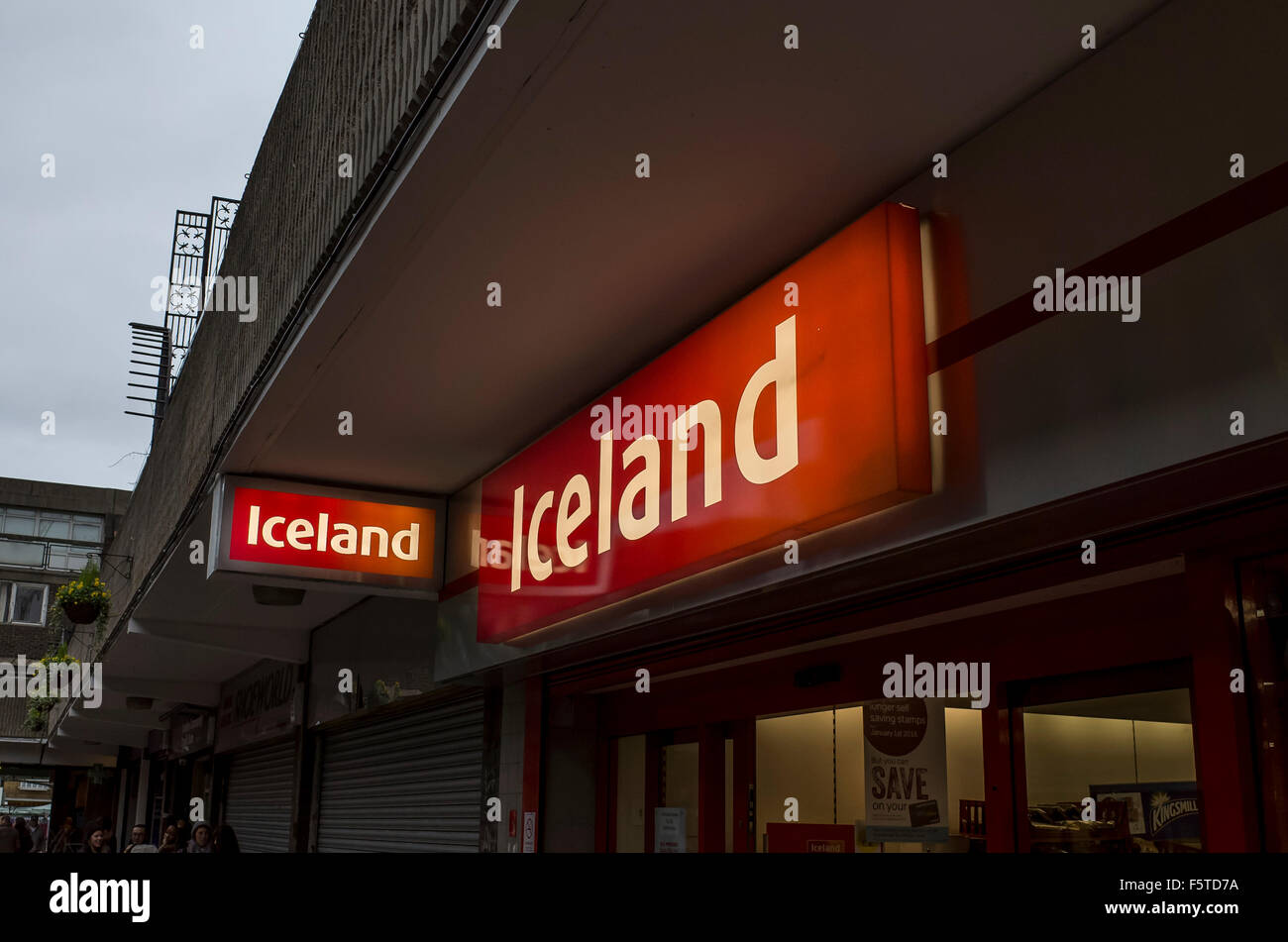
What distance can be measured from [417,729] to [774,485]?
6.53 meters

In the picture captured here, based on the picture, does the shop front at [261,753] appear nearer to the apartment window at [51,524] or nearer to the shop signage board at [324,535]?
the shop signage board at [324,535]

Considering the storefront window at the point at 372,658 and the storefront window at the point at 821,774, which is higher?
the storefront window at the point at 372,658

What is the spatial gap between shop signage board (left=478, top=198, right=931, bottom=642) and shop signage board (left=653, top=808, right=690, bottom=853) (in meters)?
1.40

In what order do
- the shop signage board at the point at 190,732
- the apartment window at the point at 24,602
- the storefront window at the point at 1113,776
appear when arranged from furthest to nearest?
1. the apartment window at the point at 24,602
2. the shop signage board at the point at 190,732
3. the storefront window at the point at 1113,776

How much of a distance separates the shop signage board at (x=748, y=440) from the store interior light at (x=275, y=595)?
311cm

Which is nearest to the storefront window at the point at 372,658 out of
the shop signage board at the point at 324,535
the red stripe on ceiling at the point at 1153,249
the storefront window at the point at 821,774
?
the shop signage board at the point at 324,535

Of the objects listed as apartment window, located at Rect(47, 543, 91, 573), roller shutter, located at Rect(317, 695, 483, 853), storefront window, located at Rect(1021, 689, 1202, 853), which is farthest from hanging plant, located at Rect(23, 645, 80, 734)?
storefront window, located at Rect(1021, 689, 1202, 853)

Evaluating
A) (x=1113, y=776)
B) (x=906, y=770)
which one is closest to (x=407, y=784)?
(x=906, y=770)

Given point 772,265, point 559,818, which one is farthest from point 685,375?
point 559,818

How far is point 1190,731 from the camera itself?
12.9ft

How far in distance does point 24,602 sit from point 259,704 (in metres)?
24.8

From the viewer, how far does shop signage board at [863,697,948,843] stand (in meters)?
5.80

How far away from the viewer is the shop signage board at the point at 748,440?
13.1 feet

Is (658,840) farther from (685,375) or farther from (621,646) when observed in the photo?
(685,375)
